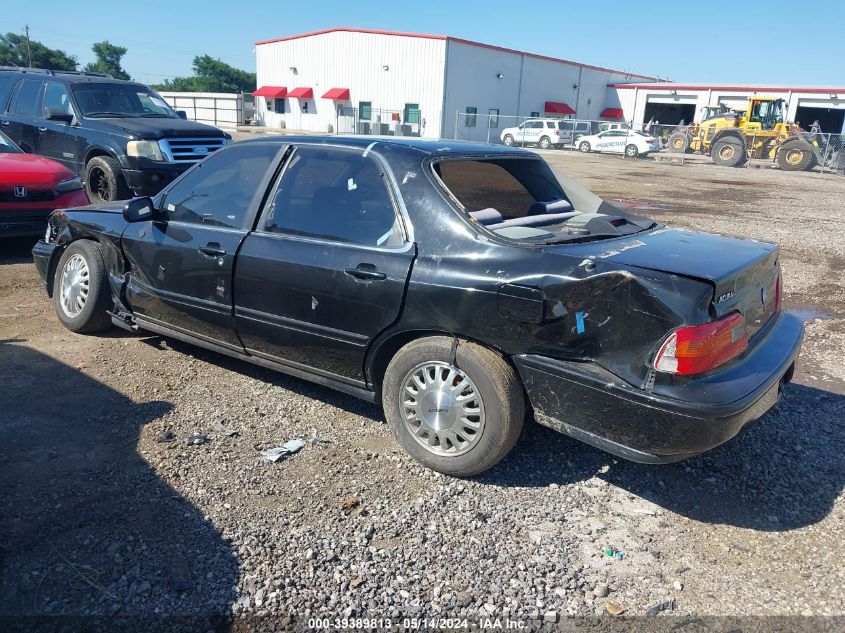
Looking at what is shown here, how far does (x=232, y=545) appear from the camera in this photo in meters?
2.92

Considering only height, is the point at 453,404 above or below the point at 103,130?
below

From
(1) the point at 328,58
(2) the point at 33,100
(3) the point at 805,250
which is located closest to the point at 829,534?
(3) the point at 805,250

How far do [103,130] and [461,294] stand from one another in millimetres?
8472

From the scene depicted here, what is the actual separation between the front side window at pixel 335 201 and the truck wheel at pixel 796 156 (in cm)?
3077

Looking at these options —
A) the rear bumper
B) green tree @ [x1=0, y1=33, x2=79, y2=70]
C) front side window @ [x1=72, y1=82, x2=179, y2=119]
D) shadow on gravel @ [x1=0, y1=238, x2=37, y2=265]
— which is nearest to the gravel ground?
the rear bumper

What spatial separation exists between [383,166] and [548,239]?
39.5 inches

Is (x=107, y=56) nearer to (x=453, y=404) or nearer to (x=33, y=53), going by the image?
(x=33, y=53)

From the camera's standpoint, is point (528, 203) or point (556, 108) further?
point (556, 108)

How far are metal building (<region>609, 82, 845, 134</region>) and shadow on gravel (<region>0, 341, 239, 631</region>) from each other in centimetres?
4249

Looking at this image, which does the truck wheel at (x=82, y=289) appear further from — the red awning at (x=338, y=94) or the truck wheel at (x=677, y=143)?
the red awning at (x=338, y=94)

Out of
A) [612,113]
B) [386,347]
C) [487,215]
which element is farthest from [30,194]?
[612,113]

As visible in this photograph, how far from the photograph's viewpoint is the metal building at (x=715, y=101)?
147 ft

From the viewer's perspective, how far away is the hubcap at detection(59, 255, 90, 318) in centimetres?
518

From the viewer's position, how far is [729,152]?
101ft
